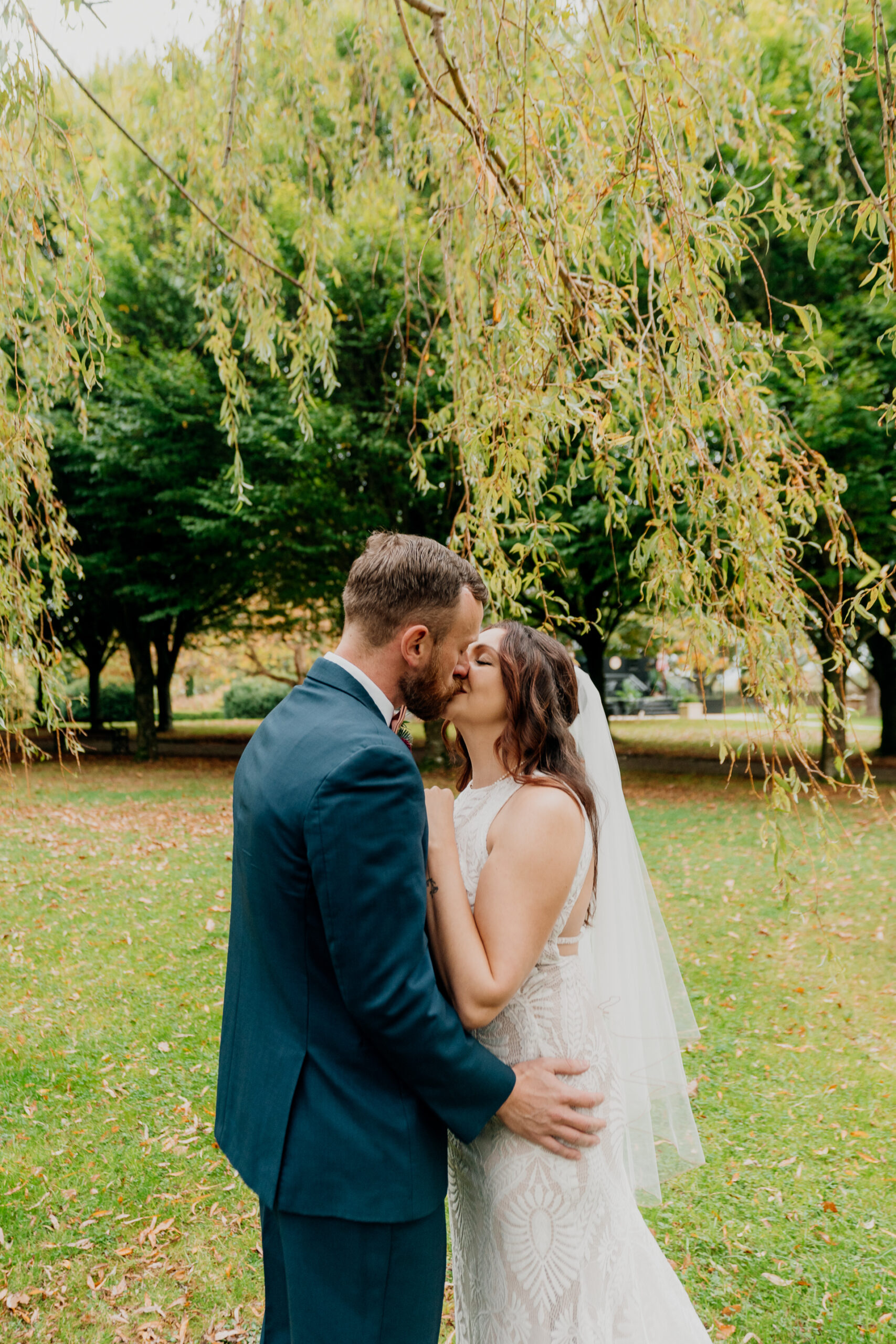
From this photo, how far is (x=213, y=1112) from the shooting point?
179 inches

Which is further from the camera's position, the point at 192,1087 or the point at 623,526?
the point at 192,1087

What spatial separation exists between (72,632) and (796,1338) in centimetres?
2060

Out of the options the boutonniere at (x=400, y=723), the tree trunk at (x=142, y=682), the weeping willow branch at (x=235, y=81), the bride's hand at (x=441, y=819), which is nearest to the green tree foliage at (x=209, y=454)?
the tree trunk at (x=142, y=682)

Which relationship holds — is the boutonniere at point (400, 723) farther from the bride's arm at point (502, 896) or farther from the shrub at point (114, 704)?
the shrub at point (114, 704)

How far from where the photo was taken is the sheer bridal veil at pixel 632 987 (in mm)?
2514

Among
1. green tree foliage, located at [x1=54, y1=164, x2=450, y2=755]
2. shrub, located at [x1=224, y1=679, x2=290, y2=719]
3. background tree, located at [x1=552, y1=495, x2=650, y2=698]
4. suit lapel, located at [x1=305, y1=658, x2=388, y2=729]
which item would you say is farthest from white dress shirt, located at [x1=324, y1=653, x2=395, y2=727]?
shrub, located at [x1=224, y1=679, x2=290, y2=719]

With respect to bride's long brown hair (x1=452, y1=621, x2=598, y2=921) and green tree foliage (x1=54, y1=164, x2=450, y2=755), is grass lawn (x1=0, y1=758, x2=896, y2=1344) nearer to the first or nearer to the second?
bride's long brown hair (x1=452, y1=621, x2=598, y2=921)

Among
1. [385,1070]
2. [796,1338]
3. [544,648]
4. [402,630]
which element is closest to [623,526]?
[544,648]

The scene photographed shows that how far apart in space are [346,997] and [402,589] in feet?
2.56

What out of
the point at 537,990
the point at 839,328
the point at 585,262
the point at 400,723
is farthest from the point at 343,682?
the point at 839,328

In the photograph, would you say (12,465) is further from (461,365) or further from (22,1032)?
(22,1032)

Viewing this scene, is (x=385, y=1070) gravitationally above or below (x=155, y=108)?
below

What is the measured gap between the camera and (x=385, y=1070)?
1672 mm

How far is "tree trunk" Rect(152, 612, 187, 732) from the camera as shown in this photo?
19.6m
